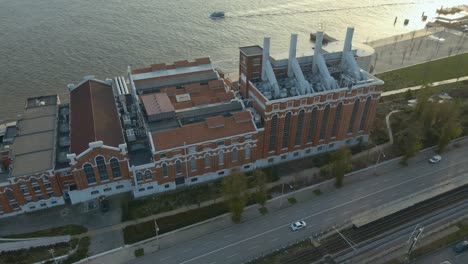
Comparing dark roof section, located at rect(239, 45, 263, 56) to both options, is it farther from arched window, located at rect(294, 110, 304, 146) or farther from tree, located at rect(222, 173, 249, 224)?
tree, located at rect(222, 173, 249, 224)

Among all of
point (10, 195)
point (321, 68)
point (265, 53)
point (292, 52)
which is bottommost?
point (10, 195)

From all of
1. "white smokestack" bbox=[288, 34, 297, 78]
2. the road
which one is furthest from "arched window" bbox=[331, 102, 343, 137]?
the road

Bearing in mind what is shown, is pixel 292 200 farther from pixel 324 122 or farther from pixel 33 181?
pixel 33 181

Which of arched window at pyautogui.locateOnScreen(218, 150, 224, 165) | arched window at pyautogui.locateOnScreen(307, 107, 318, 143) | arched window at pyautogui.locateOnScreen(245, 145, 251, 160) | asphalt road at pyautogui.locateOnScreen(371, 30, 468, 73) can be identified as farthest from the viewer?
asphalt road at pyautogui.locateOnScreen(371, 30, 468, 73)

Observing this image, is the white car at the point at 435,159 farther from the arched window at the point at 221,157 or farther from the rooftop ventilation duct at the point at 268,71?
the arched window at the point at 221,157

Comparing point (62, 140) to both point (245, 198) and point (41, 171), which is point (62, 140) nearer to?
point (41, 171)

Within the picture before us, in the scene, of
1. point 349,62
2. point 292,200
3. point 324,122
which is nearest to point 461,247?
point 292,200
